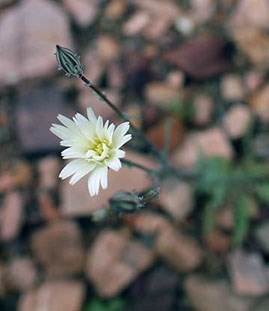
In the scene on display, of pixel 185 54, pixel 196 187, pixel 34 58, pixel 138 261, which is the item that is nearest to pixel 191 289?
pixel 138 261

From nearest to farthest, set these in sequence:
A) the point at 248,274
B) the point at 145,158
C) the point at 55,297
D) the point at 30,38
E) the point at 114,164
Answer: the point at 114,164 → the point at 248,274 → the point at 55,297 → the point at 145,158 → the point at 30,38

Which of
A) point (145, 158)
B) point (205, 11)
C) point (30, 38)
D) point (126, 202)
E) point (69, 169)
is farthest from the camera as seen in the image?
point (30, 38)

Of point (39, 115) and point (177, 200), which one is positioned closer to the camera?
point (177, 200)

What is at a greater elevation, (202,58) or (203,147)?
(202,58)

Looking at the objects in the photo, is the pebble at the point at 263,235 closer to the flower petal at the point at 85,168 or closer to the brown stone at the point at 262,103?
the brown stone at the point at 262,103

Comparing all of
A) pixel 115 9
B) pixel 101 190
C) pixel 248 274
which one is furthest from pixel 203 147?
pixel 115 9

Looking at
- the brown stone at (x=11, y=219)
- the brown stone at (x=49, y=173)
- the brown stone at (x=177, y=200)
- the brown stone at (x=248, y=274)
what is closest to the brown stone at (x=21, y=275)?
the brown stone at (x=11, y=219)

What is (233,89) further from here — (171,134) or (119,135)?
(119,135)

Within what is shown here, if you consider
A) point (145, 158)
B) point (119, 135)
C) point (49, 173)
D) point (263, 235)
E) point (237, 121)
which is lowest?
point (263, 235)
